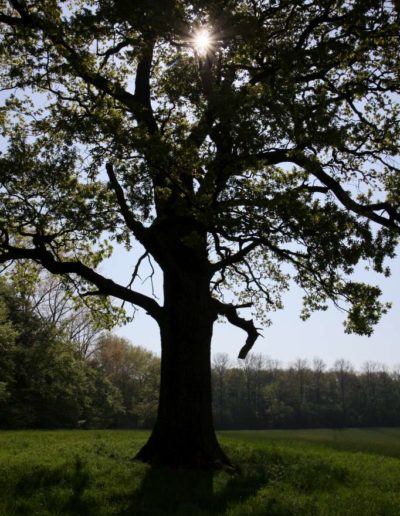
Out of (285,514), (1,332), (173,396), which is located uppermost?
(1,332)

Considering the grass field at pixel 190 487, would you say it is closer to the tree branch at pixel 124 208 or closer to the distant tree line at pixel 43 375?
the tree branch at pixel 124 208

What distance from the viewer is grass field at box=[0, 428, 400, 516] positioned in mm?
9297

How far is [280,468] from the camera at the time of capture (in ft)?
43.7

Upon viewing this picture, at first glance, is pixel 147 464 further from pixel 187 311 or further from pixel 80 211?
pixel 80 211

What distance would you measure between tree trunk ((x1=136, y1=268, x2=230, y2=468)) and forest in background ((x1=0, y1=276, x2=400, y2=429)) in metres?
7.20

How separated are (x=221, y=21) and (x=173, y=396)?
9833 mm

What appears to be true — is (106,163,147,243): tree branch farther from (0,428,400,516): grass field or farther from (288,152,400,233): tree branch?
(0,428,400,516): grass field

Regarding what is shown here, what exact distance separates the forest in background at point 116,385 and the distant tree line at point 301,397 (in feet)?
0.68

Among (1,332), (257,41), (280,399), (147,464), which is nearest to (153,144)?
(257,41)

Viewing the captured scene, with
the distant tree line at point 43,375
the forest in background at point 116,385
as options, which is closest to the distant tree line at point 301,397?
the forest in background at point 116,385

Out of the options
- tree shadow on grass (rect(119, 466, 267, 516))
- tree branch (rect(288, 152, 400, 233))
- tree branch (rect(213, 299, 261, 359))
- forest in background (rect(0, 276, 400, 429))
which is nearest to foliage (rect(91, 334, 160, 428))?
forest in background (rect(0, 276, 400, 429))

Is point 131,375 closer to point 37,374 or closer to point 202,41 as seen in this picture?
point 37,374

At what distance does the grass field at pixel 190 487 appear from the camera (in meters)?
9.30

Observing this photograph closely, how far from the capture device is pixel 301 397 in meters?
112
